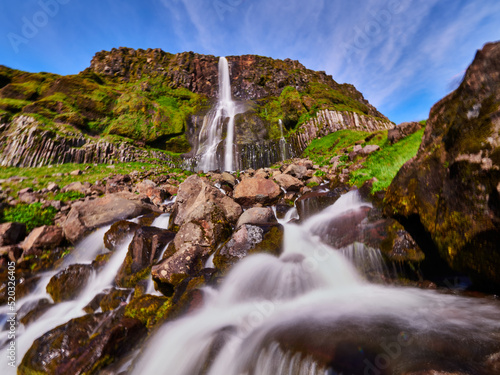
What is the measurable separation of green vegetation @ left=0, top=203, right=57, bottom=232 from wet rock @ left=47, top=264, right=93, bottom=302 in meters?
5.13

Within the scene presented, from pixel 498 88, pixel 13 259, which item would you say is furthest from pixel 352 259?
pixel 13 259

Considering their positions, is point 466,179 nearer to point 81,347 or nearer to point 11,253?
point 81,347

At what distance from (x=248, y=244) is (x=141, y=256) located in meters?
3.55

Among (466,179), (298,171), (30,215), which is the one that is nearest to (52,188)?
(30,215)

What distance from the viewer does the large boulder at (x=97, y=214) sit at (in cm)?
852

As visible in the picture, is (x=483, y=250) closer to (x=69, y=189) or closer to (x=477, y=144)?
(x=477, y=144)

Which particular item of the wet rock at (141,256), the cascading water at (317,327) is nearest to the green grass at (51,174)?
the wet rock at (141,256)

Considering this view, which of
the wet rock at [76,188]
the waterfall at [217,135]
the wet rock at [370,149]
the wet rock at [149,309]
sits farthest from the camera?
the waterfall at [217,135]

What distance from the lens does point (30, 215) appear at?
9836mm

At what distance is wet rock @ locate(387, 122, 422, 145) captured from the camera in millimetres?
8969

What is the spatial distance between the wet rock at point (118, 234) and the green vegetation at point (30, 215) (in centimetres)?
502

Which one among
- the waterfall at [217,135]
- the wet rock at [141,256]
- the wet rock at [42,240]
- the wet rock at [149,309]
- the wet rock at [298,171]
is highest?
the waterfall at [217,135]

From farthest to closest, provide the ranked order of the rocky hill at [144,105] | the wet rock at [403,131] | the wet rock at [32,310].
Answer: the rocky hill at [144,105] → the wet rock at [403,131] → the wet rock at [32,310]

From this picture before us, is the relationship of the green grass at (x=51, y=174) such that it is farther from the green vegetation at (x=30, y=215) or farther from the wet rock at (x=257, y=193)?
the wet rock at (x=257, y=193)
